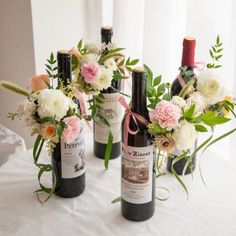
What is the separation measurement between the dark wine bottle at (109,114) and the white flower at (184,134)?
0.31 m

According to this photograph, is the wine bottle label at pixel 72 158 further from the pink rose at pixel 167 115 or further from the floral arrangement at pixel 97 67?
the pink rose at pixel 167 115

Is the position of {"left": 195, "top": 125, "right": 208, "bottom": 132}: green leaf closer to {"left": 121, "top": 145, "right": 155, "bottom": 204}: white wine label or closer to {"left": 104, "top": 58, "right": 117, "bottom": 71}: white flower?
{"left": 121, "top": 145, "right": 155, "bottom": 204}: white wine label

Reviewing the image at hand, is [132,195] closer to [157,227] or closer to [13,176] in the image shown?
[157,227]

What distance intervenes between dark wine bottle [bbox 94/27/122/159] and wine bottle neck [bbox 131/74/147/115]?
214 mm

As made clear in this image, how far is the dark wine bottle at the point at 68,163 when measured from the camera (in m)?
1.10

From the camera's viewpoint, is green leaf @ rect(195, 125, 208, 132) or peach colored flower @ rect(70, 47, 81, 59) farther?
peach colored flower @ rect(70, 47, 81, 59)

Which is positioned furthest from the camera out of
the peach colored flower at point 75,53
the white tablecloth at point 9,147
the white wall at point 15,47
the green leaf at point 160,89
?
the white wall at point 15,47

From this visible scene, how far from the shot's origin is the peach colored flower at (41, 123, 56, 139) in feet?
3.33

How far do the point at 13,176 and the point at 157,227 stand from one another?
1.53 ft

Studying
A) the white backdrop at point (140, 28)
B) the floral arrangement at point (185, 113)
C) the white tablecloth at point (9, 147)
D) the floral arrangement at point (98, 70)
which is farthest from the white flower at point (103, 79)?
the white tablecloth at point (9, 147)

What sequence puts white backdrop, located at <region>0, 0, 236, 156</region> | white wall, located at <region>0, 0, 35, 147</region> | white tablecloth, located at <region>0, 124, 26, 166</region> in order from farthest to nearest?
1. white wall, located at <region>0, 0, 35, 147</region>
2. white tablecloth, located at <region>0, 124, 26, 166</region>
3. white backdrop, located at <region>0, 0, 236, 156</region>

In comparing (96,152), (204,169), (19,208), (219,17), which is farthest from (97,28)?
(19,208)

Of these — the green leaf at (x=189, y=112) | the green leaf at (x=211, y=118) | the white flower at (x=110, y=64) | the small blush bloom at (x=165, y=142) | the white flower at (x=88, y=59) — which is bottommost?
the small blush bloom at (x=165, y=142)

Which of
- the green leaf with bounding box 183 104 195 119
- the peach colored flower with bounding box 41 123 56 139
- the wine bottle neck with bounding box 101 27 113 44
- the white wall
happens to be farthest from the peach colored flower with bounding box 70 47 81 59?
the white wall
